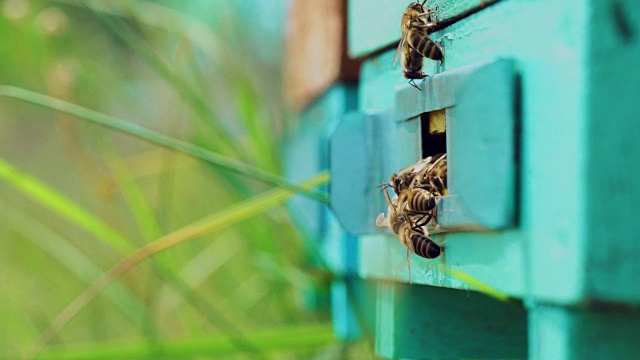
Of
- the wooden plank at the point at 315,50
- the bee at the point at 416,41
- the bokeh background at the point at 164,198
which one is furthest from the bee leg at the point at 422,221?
the wooden plank at the point at 315,50

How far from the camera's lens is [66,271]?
9.50 feet

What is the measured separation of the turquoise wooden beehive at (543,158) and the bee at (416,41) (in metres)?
0.01

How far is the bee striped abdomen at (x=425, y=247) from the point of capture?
2.63 feet

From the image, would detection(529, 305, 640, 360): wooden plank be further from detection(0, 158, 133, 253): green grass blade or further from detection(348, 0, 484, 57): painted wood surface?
detection(0, 158, 133, 253): green grass blade

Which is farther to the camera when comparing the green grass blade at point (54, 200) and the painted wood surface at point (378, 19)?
the green grass blade at point (54, 200)

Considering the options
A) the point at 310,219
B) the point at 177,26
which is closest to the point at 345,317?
the point at 310,219

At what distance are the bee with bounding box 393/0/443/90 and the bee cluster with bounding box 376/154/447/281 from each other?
8 cm

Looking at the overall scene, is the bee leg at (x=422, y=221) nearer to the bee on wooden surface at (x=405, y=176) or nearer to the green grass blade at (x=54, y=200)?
the bee on wooden surface at (x=405, y=176)

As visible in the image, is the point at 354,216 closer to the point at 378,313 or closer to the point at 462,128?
the point at 378,313

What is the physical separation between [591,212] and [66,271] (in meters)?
2.51

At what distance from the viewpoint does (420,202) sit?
2.64ft

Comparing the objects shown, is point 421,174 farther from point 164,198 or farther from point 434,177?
point 164,198

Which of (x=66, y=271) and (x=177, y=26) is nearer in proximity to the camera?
(x=177, y=26)

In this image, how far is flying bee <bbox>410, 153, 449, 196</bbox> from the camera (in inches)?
31.8
